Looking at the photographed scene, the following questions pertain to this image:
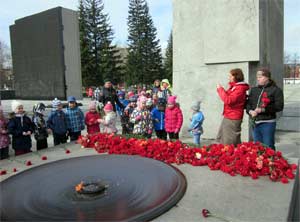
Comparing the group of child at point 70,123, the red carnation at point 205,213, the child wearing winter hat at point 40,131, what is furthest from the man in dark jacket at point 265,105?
the child wearing winter hat at point 40,131

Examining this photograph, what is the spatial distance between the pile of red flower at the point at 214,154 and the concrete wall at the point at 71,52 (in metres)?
17.1

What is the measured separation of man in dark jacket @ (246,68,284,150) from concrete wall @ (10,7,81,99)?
1761 cm

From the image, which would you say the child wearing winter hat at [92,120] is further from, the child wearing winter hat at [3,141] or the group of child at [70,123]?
the child wearing winter hat at [3,141]

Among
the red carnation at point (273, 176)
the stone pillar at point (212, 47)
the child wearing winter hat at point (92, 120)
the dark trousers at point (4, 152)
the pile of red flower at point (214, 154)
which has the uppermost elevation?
the stone pillar at point (212, 47)

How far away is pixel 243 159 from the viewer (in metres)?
3.23

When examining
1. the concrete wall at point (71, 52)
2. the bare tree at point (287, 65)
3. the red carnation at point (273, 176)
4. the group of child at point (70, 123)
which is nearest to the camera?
the red carnation at point (273, 176)

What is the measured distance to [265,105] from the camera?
4.14 metres

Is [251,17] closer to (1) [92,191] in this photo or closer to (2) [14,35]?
(1) [92,191]

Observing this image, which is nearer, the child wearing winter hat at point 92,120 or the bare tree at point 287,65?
the child wearing winter hat at point 92,120

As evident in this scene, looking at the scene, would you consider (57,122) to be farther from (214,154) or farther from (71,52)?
(71,52)

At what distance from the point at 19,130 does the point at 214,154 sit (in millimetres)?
3360

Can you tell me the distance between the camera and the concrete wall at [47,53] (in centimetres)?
2066

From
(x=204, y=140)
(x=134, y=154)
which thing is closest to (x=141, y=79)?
(x=204, y=140)

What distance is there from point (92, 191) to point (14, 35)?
24075mm
